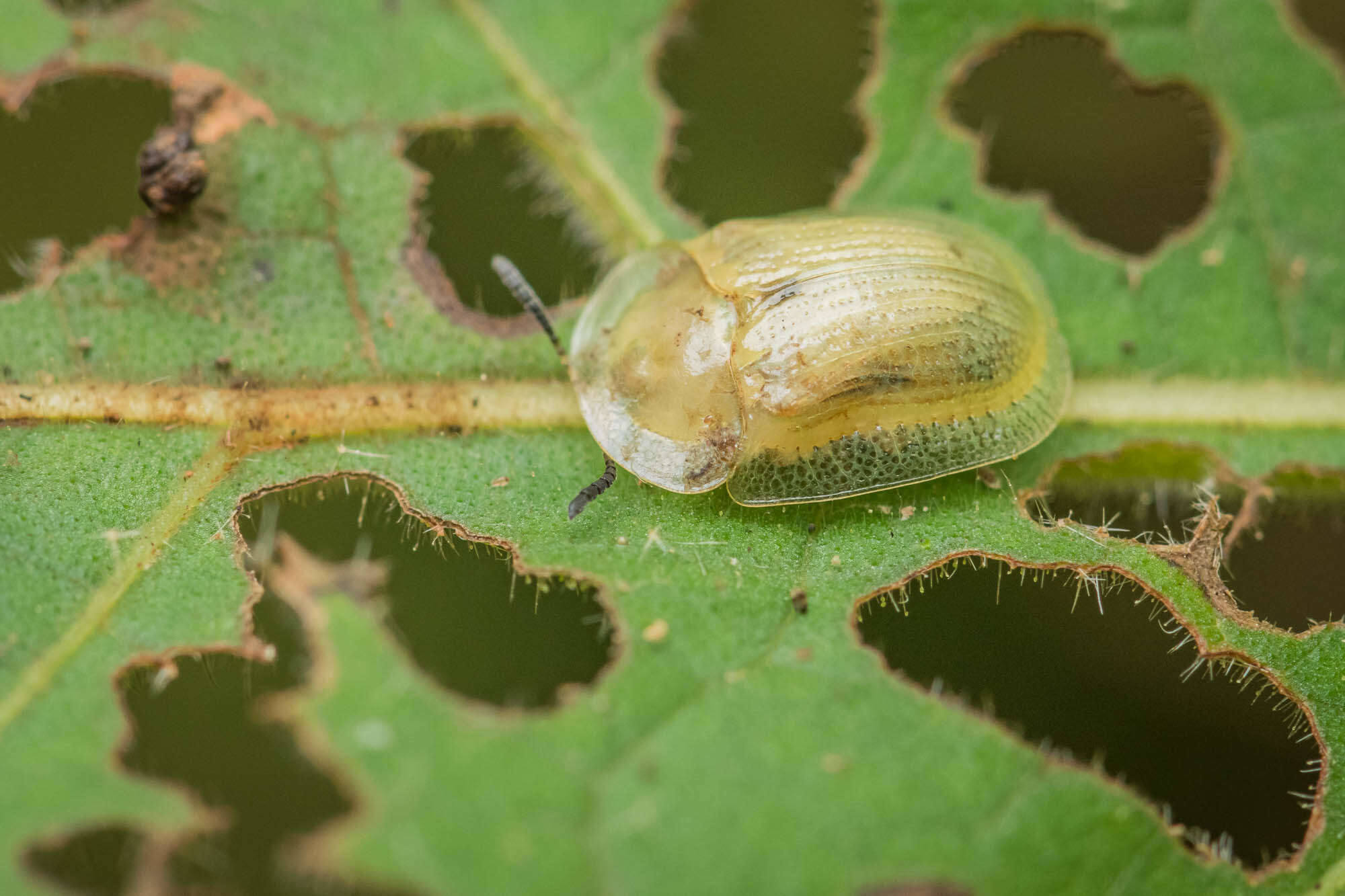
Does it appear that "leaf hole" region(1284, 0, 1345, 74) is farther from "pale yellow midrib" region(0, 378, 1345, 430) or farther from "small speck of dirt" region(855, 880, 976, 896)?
"small speck of dirt" region(855, 880, 976, 896)

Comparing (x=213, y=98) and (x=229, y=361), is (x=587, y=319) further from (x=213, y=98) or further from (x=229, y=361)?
(x=213, y=98)

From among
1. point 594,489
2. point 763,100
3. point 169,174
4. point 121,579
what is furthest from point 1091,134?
point 121,579

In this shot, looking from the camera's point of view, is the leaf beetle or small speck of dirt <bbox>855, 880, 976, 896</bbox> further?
the leaf beetle

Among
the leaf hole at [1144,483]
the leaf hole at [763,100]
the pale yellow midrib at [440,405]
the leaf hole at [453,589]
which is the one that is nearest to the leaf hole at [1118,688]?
the leaf hole at [1144,483]

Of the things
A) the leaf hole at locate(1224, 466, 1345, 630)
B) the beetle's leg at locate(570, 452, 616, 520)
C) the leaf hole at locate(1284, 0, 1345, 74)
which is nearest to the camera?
the beetle's leg at locate(570, 452, 616, 520)

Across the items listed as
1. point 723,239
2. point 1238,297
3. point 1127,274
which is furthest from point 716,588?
point 1238,297

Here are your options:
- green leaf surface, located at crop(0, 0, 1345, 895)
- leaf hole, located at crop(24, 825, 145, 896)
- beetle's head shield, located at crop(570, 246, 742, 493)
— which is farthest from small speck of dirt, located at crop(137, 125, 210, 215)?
leaf hole, located at crop(24, 825, 145, 896)
